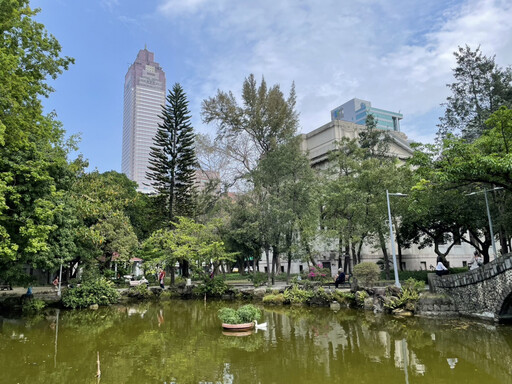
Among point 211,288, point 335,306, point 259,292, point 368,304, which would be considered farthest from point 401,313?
point 211,288

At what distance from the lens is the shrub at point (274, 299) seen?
670 inches

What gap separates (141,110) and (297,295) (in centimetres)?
11135

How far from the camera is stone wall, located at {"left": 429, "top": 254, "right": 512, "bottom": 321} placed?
384 inches

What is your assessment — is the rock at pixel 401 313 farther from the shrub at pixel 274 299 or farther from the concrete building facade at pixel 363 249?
the concrete building facade at pixel 363 249

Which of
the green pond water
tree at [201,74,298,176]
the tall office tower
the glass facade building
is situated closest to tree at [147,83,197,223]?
tree at [201,74,298,176]

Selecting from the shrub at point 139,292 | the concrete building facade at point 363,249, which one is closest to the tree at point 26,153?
the shrub at point 139,292

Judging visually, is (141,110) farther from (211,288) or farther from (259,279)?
(211,288)

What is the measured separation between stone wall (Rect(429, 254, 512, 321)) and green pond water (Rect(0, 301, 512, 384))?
65 cm

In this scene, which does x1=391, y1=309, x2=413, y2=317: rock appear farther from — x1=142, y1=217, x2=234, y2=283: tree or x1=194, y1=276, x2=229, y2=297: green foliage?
x1=194, y1=276, x2=229, y2=297: green foliage

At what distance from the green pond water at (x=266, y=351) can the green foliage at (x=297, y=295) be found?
3.23 meters

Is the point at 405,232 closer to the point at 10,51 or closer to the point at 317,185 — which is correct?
the point at 317,185

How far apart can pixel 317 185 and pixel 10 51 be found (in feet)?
48.9

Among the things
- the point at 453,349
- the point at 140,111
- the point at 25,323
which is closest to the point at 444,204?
the point at 453,349

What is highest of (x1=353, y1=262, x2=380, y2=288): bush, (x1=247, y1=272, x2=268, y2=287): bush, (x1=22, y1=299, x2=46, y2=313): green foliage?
(x1=353, y1=262, x2=380, y2=288): bush
